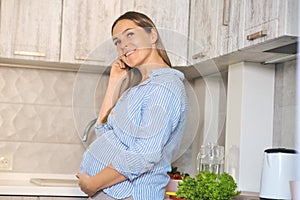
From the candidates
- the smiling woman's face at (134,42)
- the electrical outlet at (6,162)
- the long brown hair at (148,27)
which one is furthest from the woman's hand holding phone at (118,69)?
the electrical outlet at (6,162)

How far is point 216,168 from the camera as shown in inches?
112

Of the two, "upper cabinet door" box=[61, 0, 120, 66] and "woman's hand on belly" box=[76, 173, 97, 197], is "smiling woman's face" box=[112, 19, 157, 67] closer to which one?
"woman's hand on belly" box=[76, 173, 97, 197]

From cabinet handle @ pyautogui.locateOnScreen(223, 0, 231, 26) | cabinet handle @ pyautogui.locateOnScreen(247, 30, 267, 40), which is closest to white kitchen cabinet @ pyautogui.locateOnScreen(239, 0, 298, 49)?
cabinet handle @ pyautogui.locateOnScreen(247, 30, 267, 40)

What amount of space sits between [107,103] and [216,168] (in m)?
0.69

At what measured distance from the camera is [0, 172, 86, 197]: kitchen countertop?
268 centimetres

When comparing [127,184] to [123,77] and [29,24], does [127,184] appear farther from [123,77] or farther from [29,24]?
[29,24]

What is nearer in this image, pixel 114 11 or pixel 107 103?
pixel 107 103

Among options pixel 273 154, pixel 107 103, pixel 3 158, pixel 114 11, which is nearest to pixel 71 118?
pixel 3 158

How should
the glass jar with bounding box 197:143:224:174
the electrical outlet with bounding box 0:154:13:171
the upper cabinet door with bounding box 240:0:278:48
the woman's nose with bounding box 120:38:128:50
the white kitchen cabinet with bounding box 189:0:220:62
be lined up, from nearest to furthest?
the upper cabinet door with bounding box 240:0:278:48 → the woman's nose with bounding box 120:38:128:50 → the white kitchen cabinet with bounding box 189:0:220:62 → the glass jar with bounding box 197:143:224:174 → the electrical outlet with bounding box 0:154:13:171

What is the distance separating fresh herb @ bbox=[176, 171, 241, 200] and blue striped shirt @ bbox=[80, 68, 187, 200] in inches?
3.4

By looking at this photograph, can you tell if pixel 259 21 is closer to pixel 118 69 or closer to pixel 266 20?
pixel 266 20

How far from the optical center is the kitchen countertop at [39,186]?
2.68 m

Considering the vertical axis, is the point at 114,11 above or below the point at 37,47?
above

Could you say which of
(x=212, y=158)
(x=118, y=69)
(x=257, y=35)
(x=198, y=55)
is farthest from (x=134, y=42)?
(x=212, y=158)
